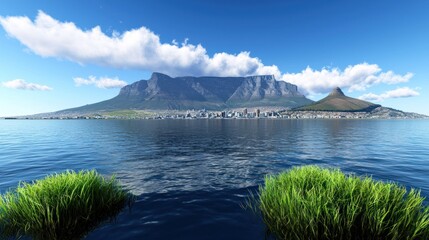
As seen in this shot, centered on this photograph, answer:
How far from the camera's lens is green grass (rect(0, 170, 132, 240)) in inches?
385

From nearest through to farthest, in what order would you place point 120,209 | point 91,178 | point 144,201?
point 91,178 → point 120,209 → point 144,201

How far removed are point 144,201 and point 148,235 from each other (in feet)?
17.9

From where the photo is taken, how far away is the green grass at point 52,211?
9789mm

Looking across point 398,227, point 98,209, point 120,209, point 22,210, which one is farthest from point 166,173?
point 398,227

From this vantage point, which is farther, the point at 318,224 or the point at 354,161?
the point at 354,161

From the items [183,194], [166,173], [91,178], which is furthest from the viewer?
[166,173]

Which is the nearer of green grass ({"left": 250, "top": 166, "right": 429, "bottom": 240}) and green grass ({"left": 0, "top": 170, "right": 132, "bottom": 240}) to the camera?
green grass ({"left": 250, "top": 166, "right": 429, "bottom": 240})

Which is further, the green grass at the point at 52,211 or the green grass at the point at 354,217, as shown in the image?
the green grass at the point at 52,211

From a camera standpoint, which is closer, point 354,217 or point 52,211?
point 354,217

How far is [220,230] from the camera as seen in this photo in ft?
41.0

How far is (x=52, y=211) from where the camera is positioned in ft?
31.3

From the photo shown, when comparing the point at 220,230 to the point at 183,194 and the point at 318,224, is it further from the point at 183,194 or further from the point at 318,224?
the point at 183,194

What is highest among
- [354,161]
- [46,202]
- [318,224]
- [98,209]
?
[46,202]

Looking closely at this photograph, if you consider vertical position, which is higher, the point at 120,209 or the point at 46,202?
the point at 46,202
